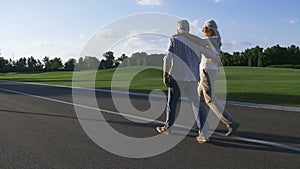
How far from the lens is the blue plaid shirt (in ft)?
20.4

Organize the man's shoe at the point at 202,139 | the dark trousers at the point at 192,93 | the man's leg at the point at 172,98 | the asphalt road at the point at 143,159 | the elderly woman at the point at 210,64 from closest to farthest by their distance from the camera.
Answer: 1. the asphalt road at the point at 143,159
2. the elderly woman at the point at 210,64
3. the man's shoe at the point at 202,139
4. the dark trousers at the point at 192,93
5. the man's leg at the point at 172,98

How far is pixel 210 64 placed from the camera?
6.19 meters

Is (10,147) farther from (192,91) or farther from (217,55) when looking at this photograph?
(217,55)

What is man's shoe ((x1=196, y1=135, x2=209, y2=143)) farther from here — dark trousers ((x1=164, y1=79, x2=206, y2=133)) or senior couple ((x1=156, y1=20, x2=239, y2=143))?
dark trousers ((x1=164, y1=79, x2=206, y2=133))

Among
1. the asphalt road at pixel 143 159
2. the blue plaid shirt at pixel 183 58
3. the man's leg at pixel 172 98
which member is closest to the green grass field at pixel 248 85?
the asphalt road at pixel 143 159

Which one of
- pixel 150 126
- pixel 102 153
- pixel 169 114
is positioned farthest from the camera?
pixel 150 126

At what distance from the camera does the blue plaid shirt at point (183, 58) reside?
245 inches

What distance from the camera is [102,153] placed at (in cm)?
543

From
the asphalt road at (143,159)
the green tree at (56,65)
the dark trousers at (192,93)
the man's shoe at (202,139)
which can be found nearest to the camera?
the asphalt road at (143,159)

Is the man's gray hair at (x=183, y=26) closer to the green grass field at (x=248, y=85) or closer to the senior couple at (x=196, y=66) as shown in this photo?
the senior couple at (x=196, y=66)

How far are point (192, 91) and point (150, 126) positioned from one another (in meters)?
1.87

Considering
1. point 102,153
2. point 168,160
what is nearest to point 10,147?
point 102,153

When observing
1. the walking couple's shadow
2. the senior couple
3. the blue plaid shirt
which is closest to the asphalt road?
the walking couple's shadow

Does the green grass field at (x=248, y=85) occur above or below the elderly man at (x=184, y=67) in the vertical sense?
below
